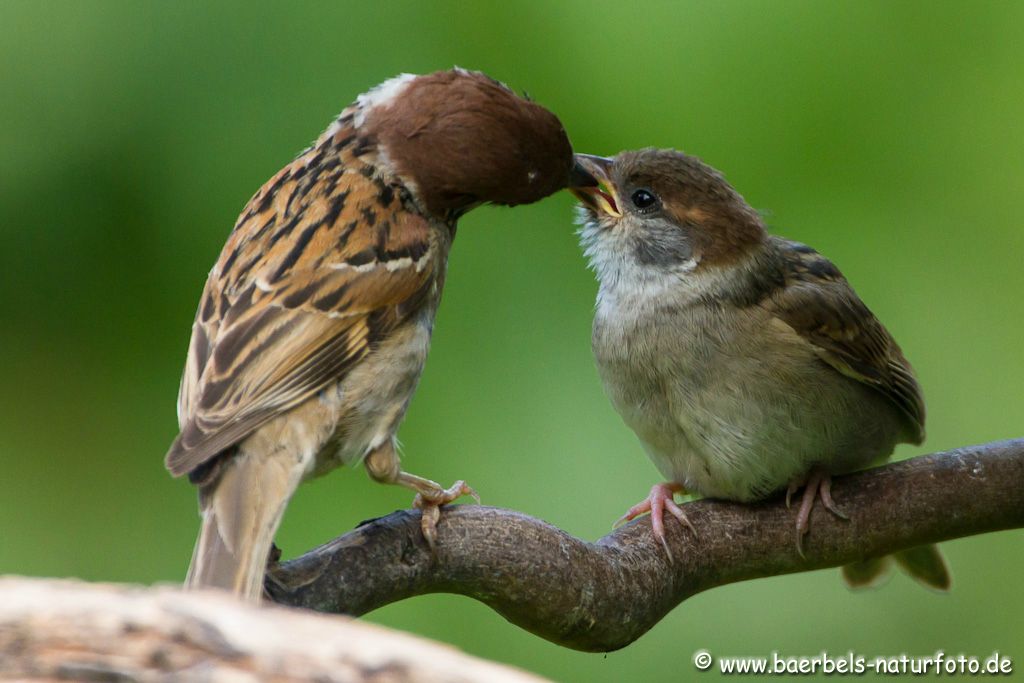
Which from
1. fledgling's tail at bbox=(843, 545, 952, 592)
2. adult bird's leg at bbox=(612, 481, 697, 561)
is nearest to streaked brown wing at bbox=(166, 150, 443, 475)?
adult bird's leg at bbox=(612, 481, 697, 561)

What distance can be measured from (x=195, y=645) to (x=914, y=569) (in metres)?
2.42

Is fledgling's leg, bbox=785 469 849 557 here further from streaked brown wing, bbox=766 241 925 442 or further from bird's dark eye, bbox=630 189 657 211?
bird's dark eye, bbox=630 189 657 211

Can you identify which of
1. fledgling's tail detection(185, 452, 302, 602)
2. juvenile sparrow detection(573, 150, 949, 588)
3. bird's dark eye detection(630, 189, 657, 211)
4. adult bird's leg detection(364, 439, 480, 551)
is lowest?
fledgling's tail detection(185, 452, 302, 602)

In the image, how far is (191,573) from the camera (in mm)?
2225

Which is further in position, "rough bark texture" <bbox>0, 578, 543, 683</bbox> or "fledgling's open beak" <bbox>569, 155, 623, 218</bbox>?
"fledgling's open beak" <bbox>569, 155, 623, 218</bbox>

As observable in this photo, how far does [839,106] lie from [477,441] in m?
1.31

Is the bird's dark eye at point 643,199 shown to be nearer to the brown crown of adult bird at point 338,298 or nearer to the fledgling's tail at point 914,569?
the brown crown of adult bird at point 338,298

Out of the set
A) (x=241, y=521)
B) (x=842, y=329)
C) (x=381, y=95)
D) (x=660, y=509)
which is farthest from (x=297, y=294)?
(x=842, y=329)

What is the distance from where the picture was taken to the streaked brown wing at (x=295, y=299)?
2.46 m

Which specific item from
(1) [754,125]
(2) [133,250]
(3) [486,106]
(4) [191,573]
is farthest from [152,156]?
(1) [754,125]

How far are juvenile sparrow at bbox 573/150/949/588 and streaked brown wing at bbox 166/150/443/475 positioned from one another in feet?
1.99

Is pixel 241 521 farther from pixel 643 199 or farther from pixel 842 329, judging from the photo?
pixel 842 329

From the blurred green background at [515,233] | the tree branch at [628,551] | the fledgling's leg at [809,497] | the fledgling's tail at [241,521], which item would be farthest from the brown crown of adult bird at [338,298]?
the fledgling's leg at [809,497]

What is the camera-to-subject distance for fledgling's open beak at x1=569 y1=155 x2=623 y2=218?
3299 millimetres
